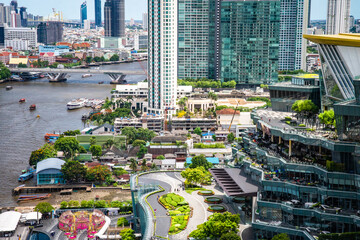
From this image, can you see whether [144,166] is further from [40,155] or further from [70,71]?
[70,71]

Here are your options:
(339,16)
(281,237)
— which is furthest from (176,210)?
(339,16)

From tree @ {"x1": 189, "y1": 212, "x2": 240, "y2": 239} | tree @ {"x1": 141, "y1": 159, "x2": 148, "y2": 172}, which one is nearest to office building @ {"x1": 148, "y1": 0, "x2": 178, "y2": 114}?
tree @ {"x1": 141, "y1": 159, "x2": 148, "y2": 172}

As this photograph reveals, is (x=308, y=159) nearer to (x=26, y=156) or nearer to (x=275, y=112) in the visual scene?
(x=275, y=112)

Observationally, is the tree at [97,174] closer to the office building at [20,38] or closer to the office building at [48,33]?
the office building at [20,38]

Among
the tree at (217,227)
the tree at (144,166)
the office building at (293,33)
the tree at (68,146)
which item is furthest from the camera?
the office building at (293,33)

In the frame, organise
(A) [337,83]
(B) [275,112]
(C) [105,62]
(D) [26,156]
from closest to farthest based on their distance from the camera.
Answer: (A) [337,83]
(B) [275,112]
(D) [26,156]
(C) [105,62]

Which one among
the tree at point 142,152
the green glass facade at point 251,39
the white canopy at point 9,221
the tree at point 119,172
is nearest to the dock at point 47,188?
the tree at point 119,172

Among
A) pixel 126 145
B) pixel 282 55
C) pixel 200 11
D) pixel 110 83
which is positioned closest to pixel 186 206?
pixel 126 145
